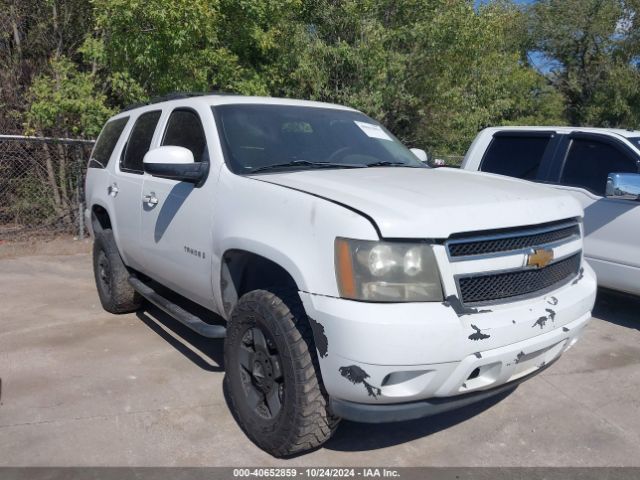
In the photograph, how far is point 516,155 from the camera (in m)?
6.45

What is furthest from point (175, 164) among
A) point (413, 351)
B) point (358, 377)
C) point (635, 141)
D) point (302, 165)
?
point (635, 141)

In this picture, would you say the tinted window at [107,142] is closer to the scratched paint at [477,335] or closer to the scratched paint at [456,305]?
the scratched paint at [456,305]

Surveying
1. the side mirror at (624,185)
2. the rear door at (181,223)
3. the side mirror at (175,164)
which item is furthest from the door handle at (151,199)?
the side mirror at (624,185)

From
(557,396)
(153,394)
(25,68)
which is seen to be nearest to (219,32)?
(25,68)

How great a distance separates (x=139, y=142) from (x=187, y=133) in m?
0.98

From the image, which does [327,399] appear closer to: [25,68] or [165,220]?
[165,220]

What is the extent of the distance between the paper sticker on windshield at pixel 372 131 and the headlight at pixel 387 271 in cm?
191

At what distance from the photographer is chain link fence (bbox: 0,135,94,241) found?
29.7 ft

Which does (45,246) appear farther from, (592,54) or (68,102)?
(592,54)

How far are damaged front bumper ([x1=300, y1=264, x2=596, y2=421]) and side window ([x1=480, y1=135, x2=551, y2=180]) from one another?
3884 millimetres

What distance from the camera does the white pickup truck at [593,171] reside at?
5277 millimetres

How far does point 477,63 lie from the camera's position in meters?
10.2

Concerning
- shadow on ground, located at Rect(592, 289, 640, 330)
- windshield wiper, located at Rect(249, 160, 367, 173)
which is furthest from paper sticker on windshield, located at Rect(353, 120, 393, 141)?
shadow on ground, located at Rect(592, 289, 640, 330)

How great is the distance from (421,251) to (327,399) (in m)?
0.84
